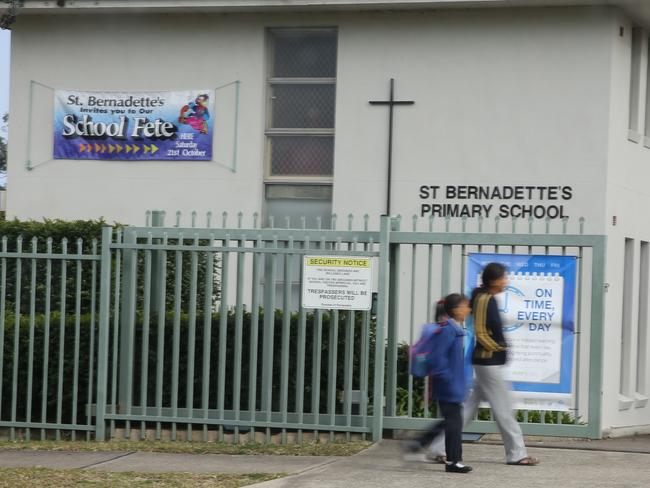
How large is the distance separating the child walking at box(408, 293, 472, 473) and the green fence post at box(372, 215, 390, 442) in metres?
1.65

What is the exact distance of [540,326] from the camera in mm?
11961

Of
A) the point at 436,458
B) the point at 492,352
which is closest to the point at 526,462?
the point at 436,458

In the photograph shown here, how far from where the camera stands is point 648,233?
62.4ft

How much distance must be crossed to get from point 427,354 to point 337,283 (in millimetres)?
1927

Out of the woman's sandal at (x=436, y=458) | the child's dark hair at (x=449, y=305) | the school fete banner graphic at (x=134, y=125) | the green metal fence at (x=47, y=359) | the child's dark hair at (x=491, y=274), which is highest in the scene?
the school fete banner graphic at (x=134, y=125)

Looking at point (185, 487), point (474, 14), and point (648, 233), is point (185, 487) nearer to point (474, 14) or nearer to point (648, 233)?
point (474, 14)

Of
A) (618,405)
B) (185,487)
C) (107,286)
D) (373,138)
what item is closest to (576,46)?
(373,138)

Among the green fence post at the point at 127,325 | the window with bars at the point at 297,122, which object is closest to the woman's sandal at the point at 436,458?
the green fence post at the point at 127,325

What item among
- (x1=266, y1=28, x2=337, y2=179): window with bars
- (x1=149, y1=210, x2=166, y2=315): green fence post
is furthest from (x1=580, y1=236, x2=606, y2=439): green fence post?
(x1=266, y1=28, x2=337, y2=179): window with bars

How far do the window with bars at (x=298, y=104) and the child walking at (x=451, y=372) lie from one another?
7.73 metres

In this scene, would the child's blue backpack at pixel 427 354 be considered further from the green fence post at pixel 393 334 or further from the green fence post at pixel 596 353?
the green fence post at pixel 596 353

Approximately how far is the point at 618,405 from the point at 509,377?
6437 millimetres

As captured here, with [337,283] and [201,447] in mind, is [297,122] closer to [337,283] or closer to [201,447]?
[337,283]

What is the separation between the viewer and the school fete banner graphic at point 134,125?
59.0 feet
